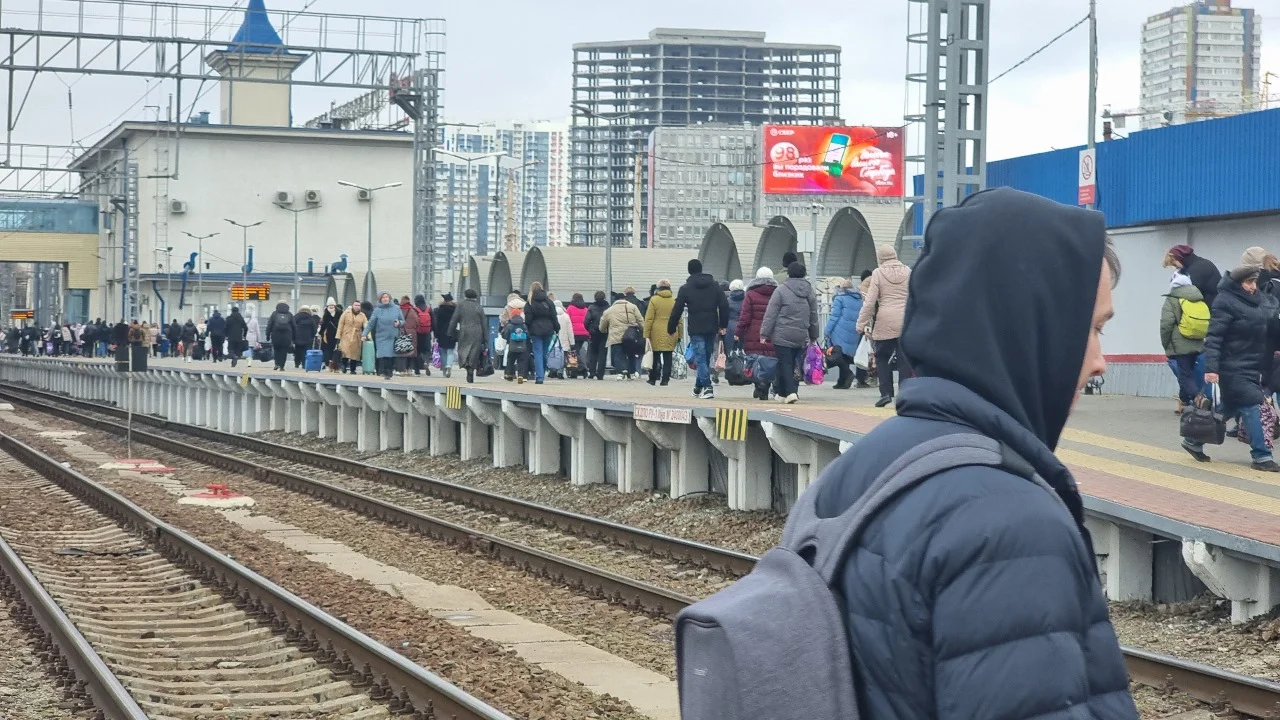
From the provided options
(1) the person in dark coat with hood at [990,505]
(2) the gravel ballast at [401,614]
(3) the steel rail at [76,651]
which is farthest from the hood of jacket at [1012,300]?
(3) the steel rail at [76,651]

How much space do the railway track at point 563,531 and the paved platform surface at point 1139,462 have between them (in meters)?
1.27

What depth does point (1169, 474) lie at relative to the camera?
41.6 feet

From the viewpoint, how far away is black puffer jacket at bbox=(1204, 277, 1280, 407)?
13133 millimetres

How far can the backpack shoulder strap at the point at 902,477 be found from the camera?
7.05ft

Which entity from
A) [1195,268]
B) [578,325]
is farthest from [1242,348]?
[578,325]

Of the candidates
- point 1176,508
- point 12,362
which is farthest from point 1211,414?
point 12,362

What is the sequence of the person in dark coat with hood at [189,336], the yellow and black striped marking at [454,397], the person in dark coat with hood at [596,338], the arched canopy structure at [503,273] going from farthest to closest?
the arched canopy structure at [503,273], the person in dark coat with hood at [189,336], the person in dark coat with hood at [596,338], the yellow and black striped marking at [454,397]

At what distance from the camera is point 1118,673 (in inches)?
83.4

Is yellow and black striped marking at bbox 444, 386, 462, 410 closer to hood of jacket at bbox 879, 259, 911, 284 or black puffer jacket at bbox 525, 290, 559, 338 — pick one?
black puffer jacket at bbox 525, 290, 559, 338

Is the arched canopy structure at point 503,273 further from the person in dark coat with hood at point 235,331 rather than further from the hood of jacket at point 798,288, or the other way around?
the hood of jacket at point 798,288

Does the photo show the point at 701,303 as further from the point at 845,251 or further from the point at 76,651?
the point at 845,251

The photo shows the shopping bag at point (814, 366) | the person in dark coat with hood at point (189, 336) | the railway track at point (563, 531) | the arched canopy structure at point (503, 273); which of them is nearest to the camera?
the railway track at point (563, 531)

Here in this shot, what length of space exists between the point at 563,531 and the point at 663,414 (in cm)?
168

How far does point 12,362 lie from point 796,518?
254 feet
